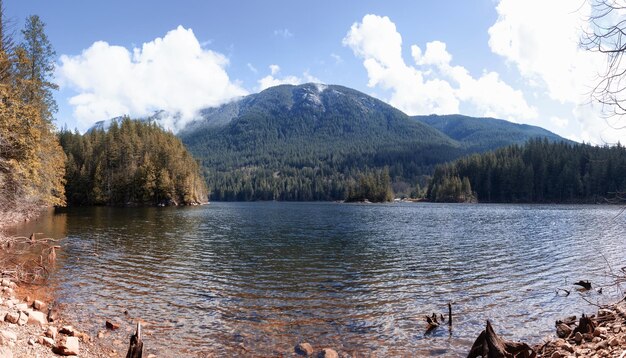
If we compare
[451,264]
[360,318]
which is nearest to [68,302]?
[360,318]

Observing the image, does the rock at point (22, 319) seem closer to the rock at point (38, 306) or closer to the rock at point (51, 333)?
the rock at point (51, 333)

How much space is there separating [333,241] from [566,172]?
565ft

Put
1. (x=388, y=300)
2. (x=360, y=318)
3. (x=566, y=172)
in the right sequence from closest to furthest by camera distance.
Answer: (x=360, y=318) → (x=388, y=300) → (x=566, y=172)

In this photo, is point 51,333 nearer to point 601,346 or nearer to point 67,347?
point 67,347

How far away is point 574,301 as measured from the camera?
19969mm

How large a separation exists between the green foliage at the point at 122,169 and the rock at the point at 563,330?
11629 cm

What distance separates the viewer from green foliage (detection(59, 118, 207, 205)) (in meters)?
113

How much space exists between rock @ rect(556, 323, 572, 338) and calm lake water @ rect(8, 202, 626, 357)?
2.84ft

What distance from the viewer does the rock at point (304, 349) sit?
44.3 feet

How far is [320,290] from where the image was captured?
21891 millimetres

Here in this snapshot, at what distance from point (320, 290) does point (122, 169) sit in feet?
368

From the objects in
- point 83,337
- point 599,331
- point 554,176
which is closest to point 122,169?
point 83,337

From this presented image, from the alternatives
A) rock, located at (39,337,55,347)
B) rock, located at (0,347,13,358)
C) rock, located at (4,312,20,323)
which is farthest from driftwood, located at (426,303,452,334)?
rock, located at (4,312,20,323)

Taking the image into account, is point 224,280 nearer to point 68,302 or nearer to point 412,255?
point 68,302
